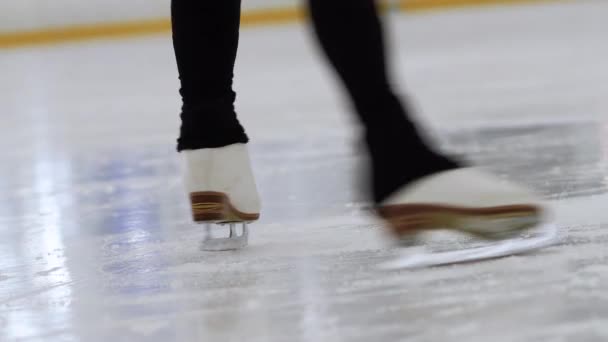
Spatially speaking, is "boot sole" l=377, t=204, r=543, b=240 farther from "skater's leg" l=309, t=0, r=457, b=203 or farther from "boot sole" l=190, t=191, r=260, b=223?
"boot sole" l=190, t=191, r=260, b=223

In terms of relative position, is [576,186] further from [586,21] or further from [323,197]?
[586,21]

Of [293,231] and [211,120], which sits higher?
[211,120]

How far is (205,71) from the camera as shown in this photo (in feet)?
4.21

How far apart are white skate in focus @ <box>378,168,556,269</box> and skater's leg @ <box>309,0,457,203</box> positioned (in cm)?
1

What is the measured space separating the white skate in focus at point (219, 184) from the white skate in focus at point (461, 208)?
247 millimetres

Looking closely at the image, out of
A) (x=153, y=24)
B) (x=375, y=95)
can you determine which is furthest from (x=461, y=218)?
(x=153, y=24)

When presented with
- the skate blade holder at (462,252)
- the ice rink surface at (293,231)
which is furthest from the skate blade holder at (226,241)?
the skate blade holder at (462,252)

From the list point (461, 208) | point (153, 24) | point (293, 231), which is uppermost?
point (461, 208)

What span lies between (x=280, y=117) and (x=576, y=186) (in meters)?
1.56

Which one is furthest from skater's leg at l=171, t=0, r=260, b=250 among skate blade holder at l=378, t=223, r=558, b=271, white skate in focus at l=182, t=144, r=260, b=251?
skate blade holder at l=378, t=223, r=558, b=271

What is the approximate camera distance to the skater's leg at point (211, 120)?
4.18 ft

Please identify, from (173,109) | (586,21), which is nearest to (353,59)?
(173,109)

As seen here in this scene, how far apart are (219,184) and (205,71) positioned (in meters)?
0.13

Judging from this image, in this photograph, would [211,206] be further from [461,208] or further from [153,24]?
[153,24]
